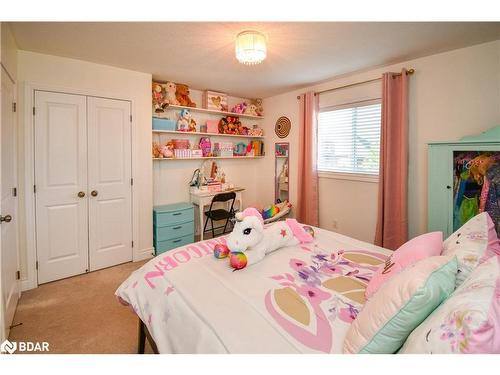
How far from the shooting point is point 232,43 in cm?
226

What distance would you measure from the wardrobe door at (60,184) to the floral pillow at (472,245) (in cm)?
321

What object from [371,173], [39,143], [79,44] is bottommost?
[371,173]

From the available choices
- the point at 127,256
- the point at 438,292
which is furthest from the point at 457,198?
the point at 127,256

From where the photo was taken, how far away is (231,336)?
1005 millimetres

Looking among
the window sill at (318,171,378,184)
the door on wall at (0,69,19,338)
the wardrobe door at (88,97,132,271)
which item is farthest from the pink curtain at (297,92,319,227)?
the door on wall at (0,69,19,338)

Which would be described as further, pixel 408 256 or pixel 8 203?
pixel 8 203

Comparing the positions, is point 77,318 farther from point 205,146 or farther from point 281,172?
point 281,172

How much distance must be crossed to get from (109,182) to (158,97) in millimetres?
1237

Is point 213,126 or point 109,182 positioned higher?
point 213,126

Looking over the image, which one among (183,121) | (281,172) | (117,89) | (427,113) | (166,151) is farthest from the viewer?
(281,172)

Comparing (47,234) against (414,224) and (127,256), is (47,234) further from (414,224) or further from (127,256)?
(414,224)

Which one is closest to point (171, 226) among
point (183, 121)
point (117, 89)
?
point (183, 121)

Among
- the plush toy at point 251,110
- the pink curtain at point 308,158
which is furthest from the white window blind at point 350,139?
the plush toy at point 251,110
